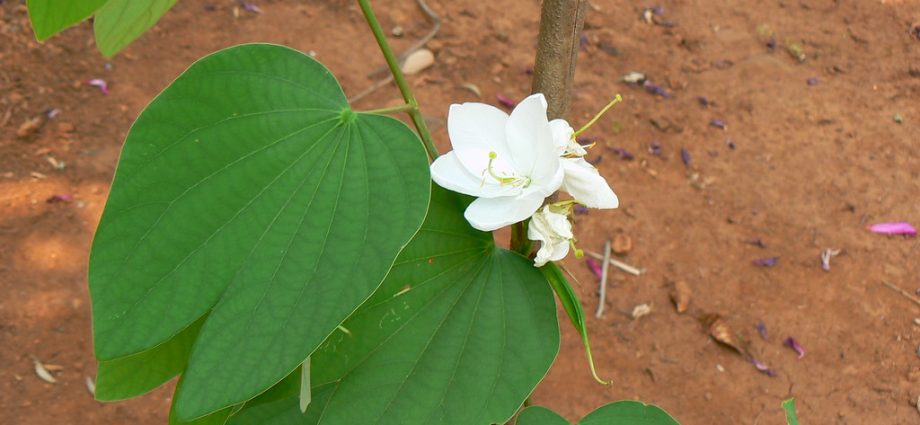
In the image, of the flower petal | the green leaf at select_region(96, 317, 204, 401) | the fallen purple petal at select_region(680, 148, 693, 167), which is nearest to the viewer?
the flower petal

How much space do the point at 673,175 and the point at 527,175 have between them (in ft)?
6.17

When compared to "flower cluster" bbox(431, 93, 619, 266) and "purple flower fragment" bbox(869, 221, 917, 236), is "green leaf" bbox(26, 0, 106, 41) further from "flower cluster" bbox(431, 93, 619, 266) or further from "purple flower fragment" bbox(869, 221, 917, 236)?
"purple flower fragment" bbox(869, 221, 917, 236)

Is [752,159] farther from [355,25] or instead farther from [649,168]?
[355,25]

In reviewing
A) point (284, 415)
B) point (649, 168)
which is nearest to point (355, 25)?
point (649, 168)

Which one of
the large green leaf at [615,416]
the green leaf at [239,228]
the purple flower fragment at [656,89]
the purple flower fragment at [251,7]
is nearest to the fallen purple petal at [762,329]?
the purple flower fragment at [656,89]

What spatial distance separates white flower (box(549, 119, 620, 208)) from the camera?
2.32ft

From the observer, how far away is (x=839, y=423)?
1914 millimetres

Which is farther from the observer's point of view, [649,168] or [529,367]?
[649,168]

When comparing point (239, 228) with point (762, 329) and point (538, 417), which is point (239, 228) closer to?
point (538, 417)

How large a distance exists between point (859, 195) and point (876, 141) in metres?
0.27

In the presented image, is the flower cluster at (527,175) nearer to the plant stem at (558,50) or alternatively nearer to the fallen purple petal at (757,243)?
the plant stem at (558,50)

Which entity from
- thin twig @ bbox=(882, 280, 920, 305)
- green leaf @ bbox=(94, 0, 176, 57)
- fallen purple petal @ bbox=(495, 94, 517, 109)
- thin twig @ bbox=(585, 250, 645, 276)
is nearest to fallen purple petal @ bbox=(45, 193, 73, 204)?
fallen purple petal @ bbox=(495, 94, 517, 109)

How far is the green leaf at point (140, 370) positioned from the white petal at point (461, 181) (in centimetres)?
33

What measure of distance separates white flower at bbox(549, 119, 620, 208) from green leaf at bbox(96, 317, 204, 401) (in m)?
0.43
